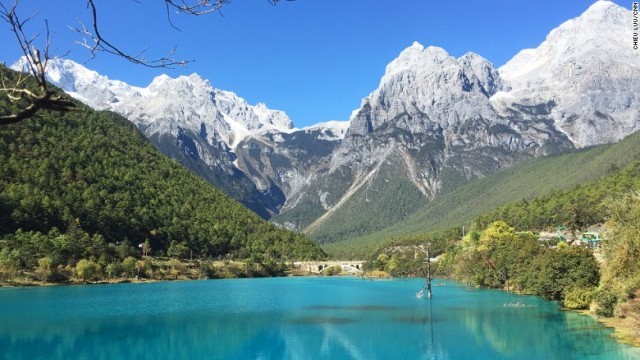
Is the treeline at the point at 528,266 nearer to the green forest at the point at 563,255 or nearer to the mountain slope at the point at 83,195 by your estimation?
the green forest at the point at 563,255

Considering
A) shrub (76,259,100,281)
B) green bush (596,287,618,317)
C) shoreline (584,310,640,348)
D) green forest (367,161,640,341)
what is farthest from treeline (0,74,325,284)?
shoreline (584,310,640,348)

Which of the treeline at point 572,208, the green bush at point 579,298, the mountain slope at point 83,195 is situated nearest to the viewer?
the green bush at point 579,298

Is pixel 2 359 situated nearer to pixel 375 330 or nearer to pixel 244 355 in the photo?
pixel 244 355

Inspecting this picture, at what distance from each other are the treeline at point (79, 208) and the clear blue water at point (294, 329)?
34.5 m

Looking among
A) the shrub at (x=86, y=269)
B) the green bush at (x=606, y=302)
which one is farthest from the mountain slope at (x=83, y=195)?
the green bush at (x=606, y=302)

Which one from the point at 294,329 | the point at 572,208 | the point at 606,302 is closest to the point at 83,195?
the point at 294,329

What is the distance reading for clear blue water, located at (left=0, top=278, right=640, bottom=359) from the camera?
162ft

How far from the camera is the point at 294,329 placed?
6359 cm

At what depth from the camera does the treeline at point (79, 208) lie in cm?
13050

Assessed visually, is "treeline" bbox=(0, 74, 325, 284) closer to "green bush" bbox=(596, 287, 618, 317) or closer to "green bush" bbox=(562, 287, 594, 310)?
"green bush" bbox=(562, 287, 594, 310)

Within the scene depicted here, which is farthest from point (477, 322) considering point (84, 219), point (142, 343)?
point (84, 219)

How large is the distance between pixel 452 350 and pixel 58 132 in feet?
553

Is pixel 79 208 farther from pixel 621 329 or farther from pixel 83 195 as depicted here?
pixel 621 329

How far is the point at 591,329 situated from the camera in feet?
182
